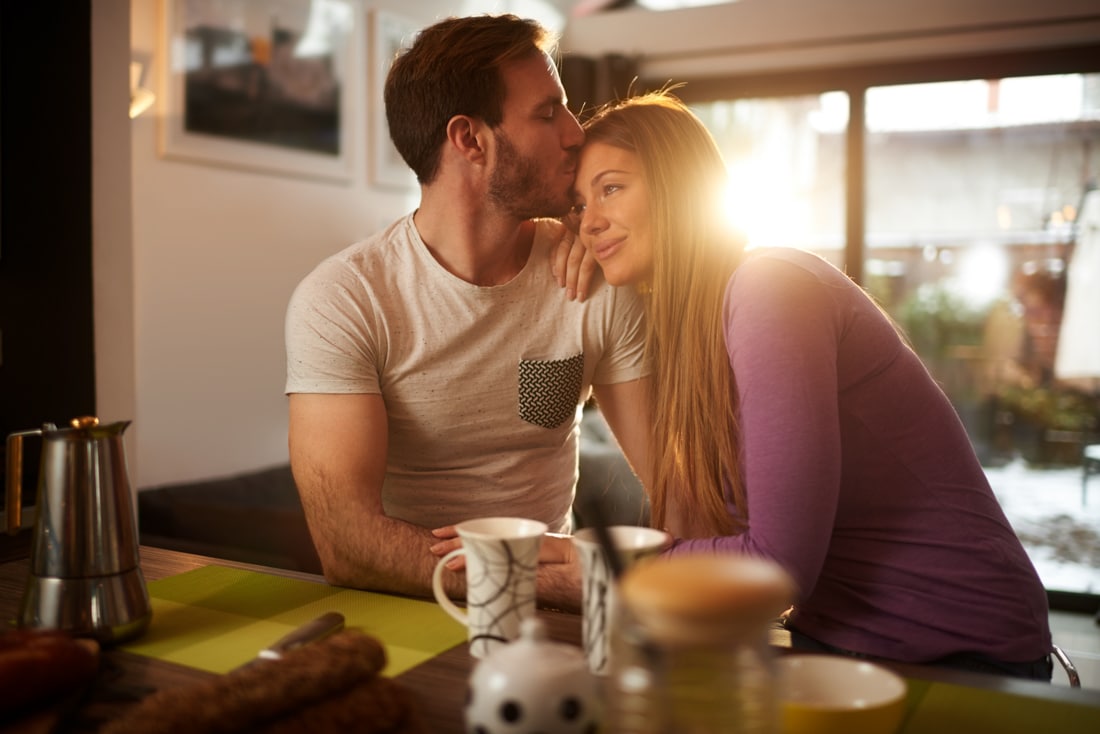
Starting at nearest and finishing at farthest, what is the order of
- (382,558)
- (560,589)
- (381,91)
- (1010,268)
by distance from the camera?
1. (560,589)
2. (382,558)
3. (381,91)
4. (1010,268)

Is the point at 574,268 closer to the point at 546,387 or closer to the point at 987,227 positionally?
the point at 546,387

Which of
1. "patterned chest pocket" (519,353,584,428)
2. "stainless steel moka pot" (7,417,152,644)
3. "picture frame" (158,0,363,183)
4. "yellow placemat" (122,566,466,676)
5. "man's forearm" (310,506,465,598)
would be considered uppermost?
"picture frame" (158,0,363,183)

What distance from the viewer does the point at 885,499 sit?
1363 mm

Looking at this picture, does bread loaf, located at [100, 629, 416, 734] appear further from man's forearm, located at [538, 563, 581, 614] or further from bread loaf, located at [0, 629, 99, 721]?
man's forearm, located at [538, 563, 581, 614]

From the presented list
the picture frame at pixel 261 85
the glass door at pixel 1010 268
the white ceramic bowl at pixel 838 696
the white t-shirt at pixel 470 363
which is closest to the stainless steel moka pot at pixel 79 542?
the white t-shirt at pixel 470 363

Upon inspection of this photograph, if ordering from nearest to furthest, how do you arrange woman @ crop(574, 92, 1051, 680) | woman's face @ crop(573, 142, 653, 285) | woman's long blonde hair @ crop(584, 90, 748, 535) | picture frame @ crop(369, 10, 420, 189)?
woman @ crop(574, 92, 1051, 680), woman's long blonde hair @ crop(584, 90, 748, 535), woman's face @ crop(573, 142, 653, 285), picture frame @ crop(369, 10, 420, 189)

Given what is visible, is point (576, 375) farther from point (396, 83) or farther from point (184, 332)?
point (184, 332)

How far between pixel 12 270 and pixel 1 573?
1078 mm

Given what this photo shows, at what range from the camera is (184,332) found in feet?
11.4

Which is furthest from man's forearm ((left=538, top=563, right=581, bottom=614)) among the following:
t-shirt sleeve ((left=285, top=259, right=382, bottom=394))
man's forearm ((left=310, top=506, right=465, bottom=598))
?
t-shirt sleeve ((left=285, top=259, right=382, bottom=394))

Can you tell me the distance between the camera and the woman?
1.22 m

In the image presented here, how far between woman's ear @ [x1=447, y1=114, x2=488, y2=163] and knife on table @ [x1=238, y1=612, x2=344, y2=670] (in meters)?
1.02

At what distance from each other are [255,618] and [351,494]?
39 centimetres

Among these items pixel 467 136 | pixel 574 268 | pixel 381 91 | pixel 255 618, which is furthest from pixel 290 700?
pixel 381 91
